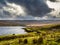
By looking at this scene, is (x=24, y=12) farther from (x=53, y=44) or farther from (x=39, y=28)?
(x=53, y=44)

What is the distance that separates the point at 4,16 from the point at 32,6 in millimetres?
788

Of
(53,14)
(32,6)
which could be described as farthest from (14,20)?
(53,14)

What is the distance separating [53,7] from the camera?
4742 millimetres

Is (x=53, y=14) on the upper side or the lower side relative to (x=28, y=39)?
upper

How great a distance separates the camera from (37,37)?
4465 mm

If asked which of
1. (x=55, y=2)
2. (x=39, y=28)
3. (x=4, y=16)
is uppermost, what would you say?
(x=55, y=2)

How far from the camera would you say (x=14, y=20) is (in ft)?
15.0

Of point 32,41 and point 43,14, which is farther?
point 43,14

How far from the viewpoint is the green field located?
171 inches

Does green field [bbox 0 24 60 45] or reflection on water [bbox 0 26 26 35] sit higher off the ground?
reflection on water [bbox 0 26 26 35]

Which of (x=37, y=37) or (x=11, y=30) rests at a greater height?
(x=11, y=30)

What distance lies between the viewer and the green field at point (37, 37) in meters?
4.35

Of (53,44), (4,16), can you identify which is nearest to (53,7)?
(53,44)

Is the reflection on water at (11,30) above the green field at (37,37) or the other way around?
above
